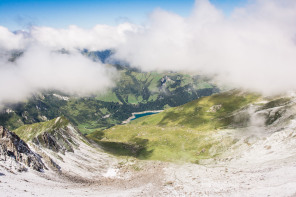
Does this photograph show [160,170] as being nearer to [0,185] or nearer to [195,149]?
[195,149]

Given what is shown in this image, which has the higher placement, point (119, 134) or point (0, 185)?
point (119, 134)

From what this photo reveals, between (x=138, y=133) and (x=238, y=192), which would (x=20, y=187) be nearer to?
(x=238, y=192)

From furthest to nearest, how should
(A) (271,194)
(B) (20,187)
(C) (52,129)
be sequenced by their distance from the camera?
1. (C) (52,129)
2. (B) (20,187)
3. (A) (271,194)

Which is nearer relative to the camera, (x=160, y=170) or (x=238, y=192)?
(x=238, y=192)

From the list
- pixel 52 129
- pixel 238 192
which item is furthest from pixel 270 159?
pixel 52 129

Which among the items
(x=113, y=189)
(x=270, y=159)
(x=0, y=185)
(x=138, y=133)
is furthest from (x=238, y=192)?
(x=138, y=133)

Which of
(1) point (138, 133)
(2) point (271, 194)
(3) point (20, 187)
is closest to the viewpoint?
(2) point (271, 194)

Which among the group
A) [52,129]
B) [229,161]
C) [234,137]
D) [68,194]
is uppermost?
[234,137]
